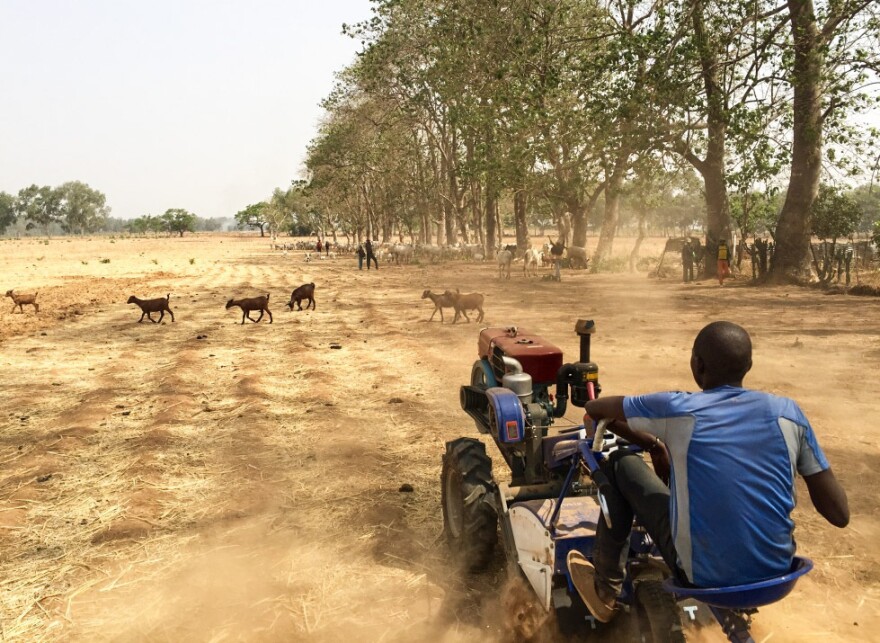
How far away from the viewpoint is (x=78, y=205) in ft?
490

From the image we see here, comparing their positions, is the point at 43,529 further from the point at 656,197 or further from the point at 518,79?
the point at 656,197

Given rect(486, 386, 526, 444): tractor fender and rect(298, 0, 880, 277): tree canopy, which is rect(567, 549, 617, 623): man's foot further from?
rect(298, 0, 880, 277): tree canopy

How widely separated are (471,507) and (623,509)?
1.49 metres

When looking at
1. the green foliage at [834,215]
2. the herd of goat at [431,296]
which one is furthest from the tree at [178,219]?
the green foliage at [834,215]

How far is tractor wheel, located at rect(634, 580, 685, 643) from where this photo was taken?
251 centimetres

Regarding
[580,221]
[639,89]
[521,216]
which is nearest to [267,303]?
[639,89]

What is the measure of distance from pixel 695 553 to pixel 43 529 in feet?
16.0

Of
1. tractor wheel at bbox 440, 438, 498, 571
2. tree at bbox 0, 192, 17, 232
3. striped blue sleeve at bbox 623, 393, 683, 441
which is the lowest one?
tractor wheel at bbox 440, 438, 498, 571

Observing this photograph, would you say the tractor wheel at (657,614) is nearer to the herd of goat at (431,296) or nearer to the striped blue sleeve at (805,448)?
the striped blue sleeve at (805,448)

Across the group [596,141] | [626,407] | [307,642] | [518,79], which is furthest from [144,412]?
[518,79]

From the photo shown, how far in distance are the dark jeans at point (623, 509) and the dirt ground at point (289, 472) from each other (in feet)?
3.86

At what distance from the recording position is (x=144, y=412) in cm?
812

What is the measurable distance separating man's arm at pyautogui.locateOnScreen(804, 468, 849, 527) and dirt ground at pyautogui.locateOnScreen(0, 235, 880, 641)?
155cm

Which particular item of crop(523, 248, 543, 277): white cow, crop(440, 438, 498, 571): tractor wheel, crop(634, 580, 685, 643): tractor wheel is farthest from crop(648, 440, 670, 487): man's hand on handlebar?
crop(523, 248, 543, 277): white cow
